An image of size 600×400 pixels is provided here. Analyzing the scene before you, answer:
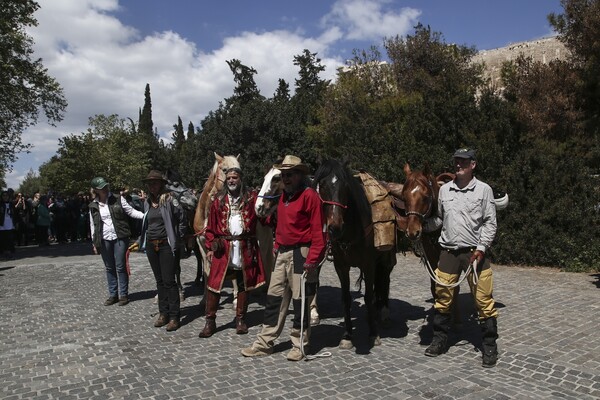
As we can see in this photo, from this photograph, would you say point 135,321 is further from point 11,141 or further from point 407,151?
point 11,141

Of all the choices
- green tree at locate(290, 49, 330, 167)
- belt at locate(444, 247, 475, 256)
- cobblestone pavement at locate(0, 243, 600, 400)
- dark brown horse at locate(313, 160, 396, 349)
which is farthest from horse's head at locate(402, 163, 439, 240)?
green tree at locate(290, 49, 330, 167)

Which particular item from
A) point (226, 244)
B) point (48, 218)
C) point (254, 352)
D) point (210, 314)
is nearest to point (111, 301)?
point (210, 314)

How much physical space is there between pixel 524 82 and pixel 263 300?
16.3m

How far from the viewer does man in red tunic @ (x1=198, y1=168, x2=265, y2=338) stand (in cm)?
586

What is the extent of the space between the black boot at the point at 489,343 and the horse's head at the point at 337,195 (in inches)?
65.4

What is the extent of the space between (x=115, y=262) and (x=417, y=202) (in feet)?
17.5

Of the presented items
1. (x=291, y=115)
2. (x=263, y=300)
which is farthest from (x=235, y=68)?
(x=263, y=300)

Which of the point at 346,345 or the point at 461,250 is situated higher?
the point at 461,250

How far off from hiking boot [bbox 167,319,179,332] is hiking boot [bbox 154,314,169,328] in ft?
0.68

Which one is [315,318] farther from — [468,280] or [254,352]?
[468,280]

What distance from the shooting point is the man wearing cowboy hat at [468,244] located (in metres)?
4.68

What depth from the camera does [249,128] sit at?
32.9 metres

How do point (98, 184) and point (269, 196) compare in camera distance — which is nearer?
point (269, 196)

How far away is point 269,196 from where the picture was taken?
5.67 meters
